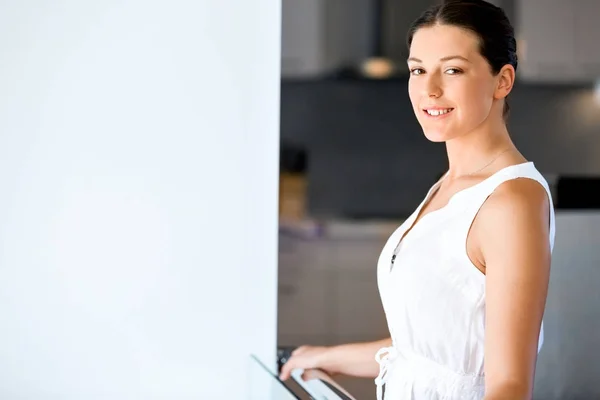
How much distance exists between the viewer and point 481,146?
113 cm

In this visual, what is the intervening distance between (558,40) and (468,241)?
11.6 inches

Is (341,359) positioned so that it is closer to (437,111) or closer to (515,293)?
(437,111)

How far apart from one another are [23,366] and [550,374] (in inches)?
54.5

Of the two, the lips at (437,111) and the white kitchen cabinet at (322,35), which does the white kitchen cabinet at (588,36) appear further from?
the white kitchen cabinet at (322,35)

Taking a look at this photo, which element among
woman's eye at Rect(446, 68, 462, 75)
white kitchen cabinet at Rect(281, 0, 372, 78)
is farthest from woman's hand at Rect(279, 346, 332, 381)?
woman's eye at Rect(446, 68, 462, 75)

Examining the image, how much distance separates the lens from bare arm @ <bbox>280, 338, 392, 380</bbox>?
59.6 inches

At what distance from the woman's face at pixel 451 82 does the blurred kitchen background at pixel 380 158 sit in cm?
4

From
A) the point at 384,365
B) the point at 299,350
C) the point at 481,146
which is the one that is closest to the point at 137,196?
the point at 299,350

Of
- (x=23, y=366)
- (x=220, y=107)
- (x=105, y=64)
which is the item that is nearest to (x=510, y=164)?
(x=220, y=107)

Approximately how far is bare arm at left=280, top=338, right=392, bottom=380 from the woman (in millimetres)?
150

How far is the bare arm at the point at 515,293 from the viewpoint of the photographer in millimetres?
957

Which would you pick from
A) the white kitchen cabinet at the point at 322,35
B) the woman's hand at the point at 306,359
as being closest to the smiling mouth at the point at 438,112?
the white kitchen cabinet at the point at 322,35

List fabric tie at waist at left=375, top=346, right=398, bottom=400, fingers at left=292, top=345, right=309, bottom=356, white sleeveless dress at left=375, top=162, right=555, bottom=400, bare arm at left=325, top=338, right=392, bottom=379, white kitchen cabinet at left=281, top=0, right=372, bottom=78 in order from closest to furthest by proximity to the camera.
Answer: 1. white sleeveless dress at left=375, top=162, right=555, bottom=400
2. fabric tie at waist at left=375, top=346, right=398, bottom=400
3. bare arm at left=325, top=338, right=392, bottom=379
4. white kitchen cabinet at left=281, top=0, right=372, bottom=78
5. fingers at left=292, top=345, right=309, bottom=356

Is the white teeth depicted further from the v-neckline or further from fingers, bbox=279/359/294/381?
fingers, bbox=279/359/294/381
